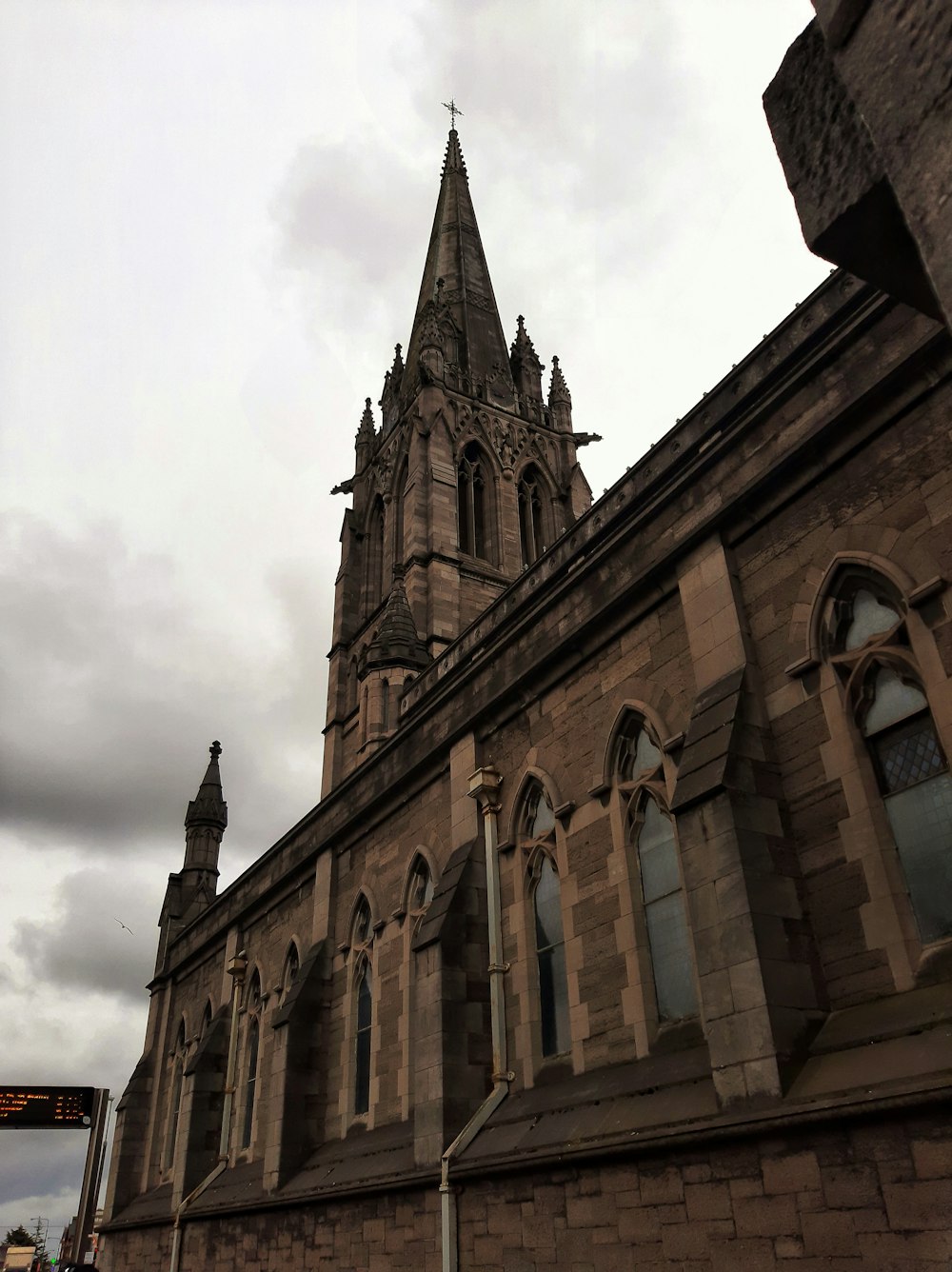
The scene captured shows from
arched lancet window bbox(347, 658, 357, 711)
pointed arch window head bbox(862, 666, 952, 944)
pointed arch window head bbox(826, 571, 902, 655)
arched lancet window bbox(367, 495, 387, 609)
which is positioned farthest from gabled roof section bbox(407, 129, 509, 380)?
pointed arch window head bbox(862, 666, 952, 944)

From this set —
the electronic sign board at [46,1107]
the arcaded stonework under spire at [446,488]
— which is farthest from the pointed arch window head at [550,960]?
the electronic sign board at [46,1107]

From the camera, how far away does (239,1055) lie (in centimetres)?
2159

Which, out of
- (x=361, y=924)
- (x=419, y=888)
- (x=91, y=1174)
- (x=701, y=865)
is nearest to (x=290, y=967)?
(x=361, y=924)

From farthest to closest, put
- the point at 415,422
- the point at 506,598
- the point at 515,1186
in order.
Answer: the point at 415,422 < the point at 506,598 < the point at 515,1186

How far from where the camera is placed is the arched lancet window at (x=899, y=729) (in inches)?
311

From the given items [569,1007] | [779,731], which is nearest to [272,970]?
[569,1007]

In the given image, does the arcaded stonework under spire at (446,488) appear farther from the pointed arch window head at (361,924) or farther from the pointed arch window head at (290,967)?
the pointed arch window head at (361,924)

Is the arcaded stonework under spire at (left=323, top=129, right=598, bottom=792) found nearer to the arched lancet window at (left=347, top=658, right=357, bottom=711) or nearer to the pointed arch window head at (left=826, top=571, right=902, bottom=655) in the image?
the arched lancet window at (left=347, top=658, right=357, bottom=711)

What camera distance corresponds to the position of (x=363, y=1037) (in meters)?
16.4

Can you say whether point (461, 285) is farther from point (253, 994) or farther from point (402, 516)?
point (253, 994)

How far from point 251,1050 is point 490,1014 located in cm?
1094

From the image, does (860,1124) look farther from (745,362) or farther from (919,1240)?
(745,362)

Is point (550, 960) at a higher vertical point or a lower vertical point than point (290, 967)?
lower

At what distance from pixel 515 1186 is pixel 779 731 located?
5.46 metres
